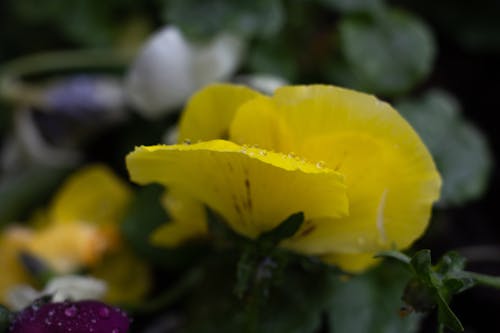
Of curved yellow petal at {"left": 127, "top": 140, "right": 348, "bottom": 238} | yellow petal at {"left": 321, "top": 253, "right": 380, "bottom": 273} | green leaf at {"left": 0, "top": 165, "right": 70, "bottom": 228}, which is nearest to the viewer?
curved yellow petal at {"left": 127, "top": 140, "right": 348, "bottom": 238}

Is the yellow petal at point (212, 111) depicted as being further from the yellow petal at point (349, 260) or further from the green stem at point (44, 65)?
the green stem at point (44, 65)

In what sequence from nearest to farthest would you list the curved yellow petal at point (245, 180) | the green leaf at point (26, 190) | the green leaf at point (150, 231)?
the curved yellow petal at point (245, 180), the green leaf at point (150, 231), the green leaf at point (26, 190)

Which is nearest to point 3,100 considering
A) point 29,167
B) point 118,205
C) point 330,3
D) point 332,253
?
point 29,167

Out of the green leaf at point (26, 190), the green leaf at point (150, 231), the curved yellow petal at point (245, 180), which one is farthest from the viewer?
the green leaf at point (26, 190)

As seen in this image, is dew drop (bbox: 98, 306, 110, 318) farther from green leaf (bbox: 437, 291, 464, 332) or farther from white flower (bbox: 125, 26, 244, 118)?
white flower (bbox: 125, 26, 244, 118)

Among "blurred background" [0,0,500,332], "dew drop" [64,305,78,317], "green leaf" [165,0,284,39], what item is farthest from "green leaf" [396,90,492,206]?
"dew drop" [64,305,78,317]

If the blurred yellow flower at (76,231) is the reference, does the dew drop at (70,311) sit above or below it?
below

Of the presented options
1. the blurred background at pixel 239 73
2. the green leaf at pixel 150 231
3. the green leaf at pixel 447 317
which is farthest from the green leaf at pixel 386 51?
the green leaf at pixel 447 317

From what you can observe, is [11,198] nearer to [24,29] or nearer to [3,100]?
[3,100]
